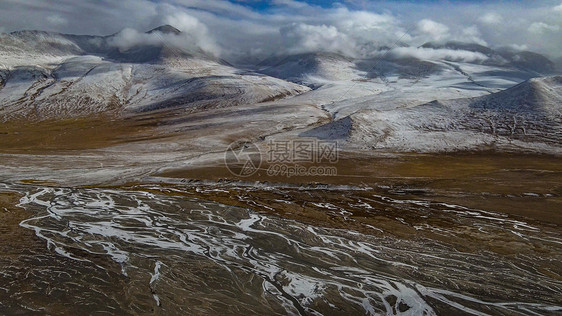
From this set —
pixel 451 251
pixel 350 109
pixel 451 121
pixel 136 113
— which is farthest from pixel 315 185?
pixel 136 113

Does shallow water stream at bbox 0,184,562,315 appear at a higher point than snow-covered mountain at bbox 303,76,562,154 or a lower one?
lower

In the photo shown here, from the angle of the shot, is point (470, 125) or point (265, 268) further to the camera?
point (470, 125)

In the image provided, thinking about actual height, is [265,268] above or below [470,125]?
below

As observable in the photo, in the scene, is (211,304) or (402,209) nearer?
(211,304)

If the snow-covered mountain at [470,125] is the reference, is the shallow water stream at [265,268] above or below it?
below

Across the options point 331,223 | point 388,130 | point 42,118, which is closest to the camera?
point 331,223

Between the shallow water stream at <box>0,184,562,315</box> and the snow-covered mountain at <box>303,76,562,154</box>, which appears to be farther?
the snow-covered mountain at <box>303,76,562,154</box>

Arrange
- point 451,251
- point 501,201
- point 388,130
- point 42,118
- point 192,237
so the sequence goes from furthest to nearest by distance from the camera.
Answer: point 42,118 → point 388,130 → point 501,201 → point 192,237 → point 451,251

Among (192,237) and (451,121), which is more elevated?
(451,121)

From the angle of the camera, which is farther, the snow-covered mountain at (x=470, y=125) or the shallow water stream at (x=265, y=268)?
A: the snow-covered mountain at (x=470, y=125)

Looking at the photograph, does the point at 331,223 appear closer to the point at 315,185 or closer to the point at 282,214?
the point at 282,214
